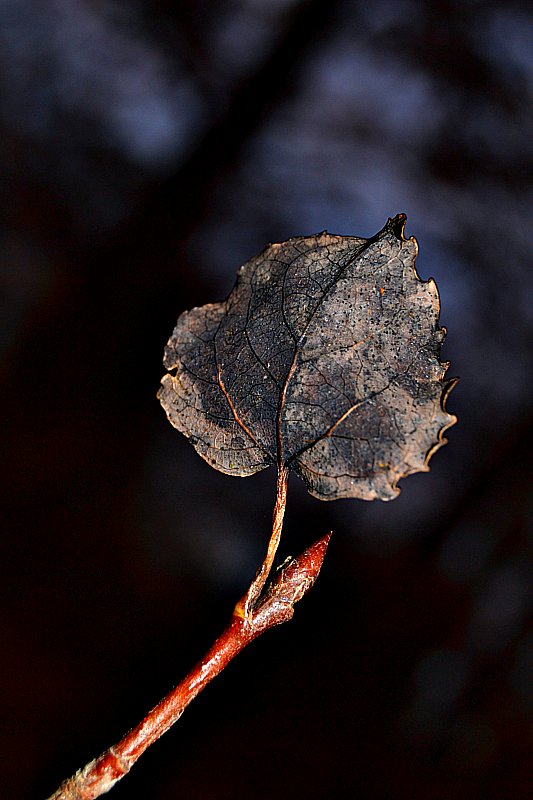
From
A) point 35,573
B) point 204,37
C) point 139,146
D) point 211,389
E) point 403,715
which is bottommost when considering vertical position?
point 35,573

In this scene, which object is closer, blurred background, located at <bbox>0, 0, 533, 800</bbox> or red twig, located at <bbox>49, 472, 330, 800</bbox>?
red twig, located at <bbox>49, 472, 330, 800</bbox>

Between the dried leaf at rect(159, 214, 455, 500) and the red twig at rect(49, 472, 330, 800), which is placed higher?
the dried leaf at rect(159, 214, 455, 500)

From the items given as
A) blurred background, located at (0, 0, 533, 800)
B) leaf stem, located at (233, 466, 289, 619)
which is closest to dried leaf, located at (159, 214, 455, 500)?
leaf stem, located at (233, 466, 289, 619)

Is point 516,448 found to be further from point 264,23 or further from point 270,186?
point 264,23

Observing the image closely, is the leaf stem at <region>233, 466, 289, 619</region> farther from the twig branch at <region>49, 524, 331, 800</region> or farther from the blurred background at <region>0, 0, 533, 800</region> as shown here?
the blurred background at <region>0, 0, 533, 800</region>

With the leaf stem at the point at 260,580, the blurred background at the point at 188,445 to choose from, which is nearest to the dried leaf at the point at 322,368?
the leaf stem at the point at 260,580

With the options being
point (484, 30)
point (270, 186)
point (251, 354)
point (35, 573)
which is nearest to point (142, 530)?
point (35, 573)
